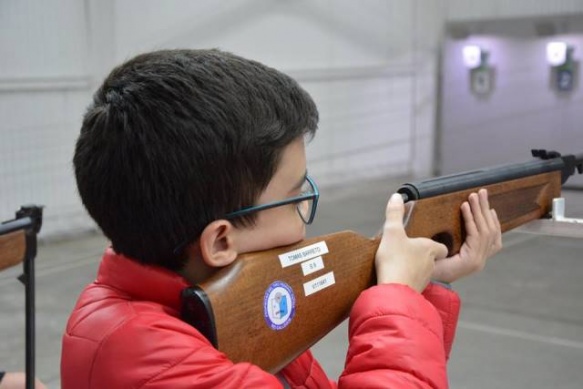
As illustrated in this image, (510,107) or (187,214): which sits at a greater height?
(187,214)

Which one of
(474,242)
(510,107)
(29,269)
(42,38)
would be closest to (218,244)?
(29,269)

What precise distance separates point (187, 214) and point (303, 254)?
7.3 inches

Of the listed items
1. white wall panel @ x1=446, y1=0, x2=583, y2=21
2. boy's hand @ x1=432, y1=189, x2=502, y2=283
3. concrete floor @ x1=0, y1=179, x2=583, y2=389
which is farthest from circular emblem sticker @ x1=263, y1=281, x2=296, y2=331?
white wall panel @ x1=446, y1=0, x2=583, y2=21

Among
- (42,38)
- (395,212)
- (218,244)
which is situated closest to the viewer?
(218,244)

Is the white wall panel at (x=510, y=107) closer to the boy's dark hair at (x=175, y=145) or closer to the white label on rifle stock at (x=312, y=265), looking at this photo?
the white label on rifle stock at (x=312, y=265)

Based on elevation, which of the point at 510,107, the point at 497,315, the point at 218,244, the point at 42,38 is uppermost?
the point at 42,38

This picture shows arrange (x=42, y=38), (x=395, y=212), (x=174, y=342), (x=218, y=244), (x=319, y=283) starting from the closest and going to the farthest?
(x=174, y=342)
(x=218, y=244)
(x=319, y=283)
(x=395, y=212)
(x=42, y=38)

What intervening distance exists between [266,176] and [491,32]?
755cm

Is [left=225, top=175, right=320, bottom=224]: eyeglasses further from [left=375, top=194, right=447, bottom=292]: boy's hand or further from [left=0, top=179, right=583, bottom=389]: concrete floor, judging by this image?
[left=0, top=179, right=583, bottom=389]: concrete floor

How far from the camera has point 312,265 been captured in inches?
34.3

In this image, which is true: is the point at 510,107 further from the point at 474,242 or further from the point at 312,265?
the point at 312,265

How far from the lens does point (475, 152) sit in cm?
798

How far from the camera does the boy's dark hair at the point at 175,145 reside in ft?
2.30

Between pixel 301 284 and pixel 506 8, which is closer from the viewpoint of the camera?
pixel 301 284
